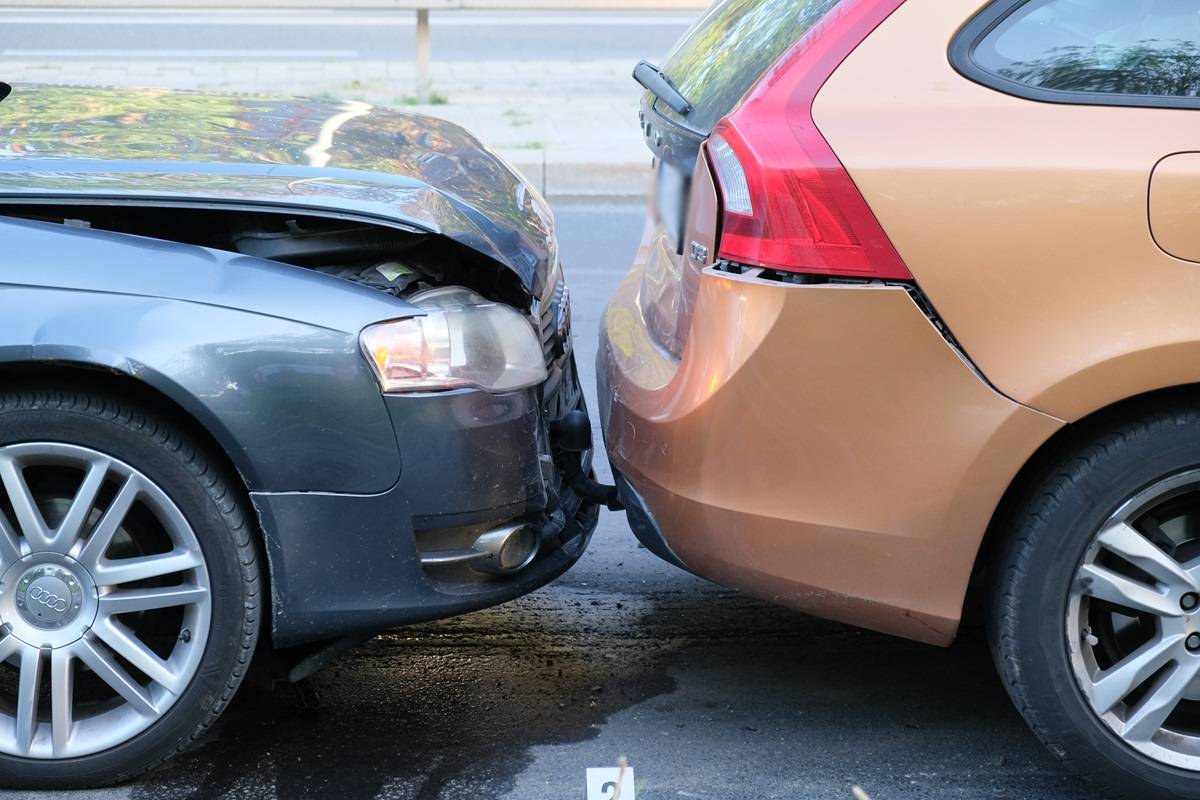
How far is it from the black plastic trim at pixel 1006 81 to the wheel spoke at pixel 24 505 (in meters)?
1.89

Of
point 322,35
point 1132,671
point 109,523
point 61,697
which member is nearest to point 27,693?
point 61,697

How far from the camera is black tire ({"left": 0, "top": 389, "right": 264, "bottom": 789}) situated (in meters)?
2.61

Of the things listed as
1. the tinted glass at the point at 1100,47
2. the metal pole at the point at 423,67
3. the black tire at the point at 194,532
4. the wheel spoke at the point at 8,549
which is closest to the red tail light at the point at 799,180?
the tinted glass at the point at 1100,47

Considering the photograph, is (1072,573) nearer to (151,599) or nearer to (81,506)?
(151,599)

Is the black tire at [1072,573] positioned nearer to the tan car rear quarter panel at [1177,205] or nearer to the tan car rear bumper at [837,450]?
the tan car rear bumper at [837,450]

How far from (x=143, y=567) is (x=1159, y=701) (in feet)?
6.40

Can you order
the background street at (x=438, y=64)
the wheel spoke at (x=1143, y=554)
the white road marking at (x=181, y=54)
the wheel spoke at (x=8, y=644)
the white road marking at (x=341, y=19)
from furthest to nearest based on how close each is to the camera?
1. the white road marking at (x=341, y=19)
2. the white road marking at (x=181, y=54)
3. the background street at (x=438, y=64)
4. the wheel spoke at (x=8, y=644)
5. the wheel spoke at (x=1143, y=554)

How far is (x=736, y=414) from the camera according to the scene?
263 centimetres

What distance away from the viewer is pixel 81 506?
104 inches

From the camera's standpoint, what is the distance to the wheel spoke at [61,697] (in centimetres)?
271

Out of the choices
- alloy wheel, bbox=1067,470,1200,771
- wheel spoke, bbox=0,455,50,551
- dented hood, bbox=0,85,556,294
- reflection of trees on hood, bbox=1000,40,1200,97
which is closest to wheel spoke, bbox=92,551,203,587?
wheel spoke, bbox=0,455,50,551

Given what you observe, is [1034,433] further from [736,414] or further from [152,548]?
[152,548]

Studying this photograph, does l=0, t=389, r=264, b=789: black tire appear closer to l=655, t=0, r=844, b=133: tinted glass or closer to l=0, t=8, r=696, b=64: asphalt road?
l=655, t=0, r=844, b=133: tinted glass

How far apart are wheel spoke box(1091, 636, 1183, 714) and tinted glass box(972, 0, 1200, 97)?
1027 millimetres
